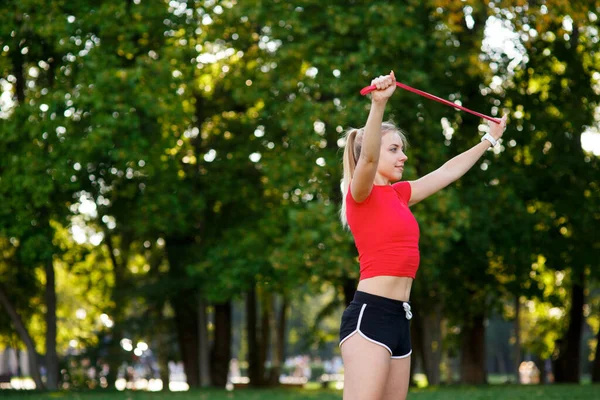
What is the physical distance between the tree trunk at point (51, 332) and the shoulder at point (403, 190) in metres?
17.5

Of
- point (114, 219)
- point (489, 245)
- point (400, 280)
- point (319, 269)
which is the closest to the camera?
point (400, 280)

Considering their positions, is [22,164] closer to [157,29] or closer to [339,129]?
[157,29]

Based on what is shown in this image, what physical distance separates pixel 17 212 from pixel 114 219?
335 centimetres

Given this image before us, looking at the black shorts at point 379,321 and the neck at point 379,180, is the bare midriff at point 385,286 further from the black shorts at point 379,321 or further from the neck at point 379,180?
the neck at point 379,180

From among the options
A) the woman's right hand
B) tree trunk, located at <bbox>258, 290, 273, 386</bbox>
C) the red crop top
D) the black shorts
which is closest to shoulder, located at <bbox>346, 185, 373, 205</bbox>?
the red crop top

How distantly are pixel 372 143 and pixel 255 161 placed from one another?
1752 cm

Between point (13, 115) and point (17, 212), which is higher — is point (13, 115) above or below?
above

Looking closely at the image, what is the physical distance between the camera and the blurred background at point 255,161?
713 inches

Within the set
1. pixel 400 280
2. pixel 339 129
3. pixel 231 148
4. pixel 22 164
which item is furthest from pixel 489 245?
pixel 400 280

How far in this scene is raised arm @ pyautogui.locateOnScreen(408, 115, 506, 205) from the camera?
4.67 m

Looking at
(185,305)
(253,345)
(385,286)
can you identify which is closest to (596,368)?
(253,345)

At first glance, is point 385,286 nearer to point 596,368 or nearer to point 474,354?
point 474,354

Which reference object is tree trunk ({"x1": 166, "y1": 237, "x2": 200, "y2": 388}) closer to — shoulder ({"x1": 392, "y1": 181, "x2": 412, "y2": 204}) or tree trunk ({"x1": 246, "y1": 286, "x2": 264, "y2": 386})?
tree trunk ({"x1": 246, "y1": 286, "x2": 264, "y2": 386})

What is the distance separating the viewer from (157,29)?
802 inches
